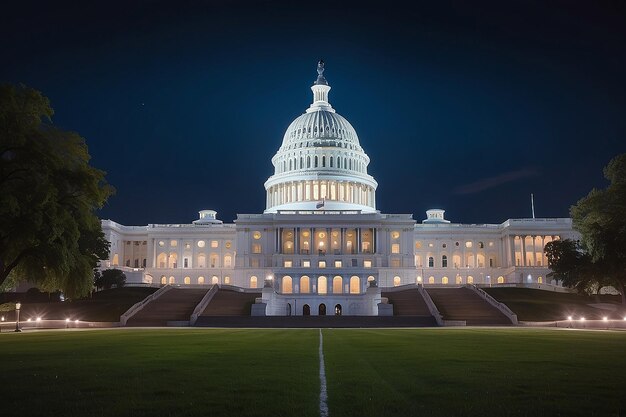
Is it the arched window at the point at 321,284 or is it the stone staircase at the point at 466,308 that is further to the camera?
the arched window at the point at 321,284

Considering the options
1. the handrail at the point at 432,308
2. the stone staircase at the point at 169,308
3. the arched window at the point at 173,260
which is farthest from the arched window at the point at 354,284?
the arched window at the point at 173,260

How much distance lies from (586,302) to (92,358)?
8628 cm

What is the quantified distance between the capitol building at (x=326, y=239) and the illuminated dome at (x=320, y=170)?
9.6 inches

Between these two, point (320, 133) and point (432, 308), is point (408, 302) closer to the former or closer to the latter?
point (432, 308)

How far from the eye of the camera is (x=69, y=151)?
3916 centimetres

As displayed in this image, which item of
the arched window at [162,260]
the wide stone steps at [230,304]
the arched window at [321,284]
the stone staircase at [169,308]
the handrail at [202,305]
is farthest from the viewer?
the arched window at [162,260]

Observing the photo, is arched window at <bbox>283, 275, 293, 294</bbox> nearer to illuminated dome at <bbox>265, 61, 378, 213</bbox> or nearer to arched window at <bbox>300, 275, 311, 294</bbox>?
arched window at <bbox>300, 275, 311, 294</bbox>

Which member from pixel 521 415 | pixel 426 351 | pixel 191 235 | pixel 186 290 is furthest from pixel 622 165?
pixel 191 235

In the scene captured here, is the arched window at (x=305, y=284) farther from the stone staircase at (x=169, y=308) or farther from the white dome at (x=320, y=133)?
the white dome at (x=320, y=133)

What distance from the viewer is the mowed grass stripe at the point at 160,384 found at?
12023 mm

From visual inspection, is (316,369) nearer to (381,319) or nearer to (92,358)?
(92,358)

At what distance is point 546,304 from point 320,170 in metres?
84.3

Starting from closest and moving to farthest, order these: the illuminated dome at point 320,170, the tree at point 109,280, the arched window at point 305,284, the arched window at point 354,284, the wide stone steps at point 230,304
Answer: the wide stone steps at point 230,304 < the tree at point 109,280 < the arched window at point 305,284 < the arched window at point 354,284 < the illuminated dome at point 320,170

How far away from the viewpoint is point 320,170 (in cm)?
16462
